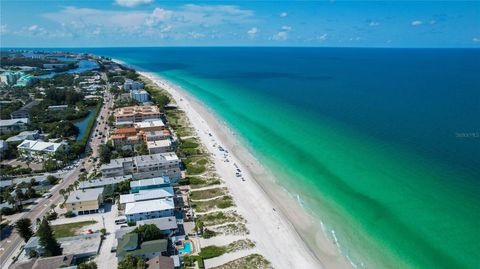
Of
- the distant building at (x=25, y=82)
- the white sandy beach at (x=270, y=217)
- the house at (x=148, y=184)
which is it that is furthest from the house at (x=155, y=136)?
the distant building at (x=25, y=82)

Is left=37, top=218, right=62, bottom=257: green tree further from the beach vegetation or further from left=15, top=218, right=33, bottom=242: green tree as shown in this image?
the beach vegetation

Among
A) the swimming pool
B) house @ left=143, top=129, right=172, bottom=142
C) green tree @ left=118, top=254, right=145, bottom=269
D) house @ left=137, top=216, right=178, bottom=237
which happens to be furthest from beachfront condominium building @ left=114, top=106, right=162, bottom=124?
green tree @ left=118, top=254, right=145, bottom=269

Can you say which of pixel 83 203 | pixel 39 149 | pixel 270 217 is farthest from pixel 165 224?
pixel 39 149

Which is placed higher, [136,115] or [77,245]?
[136,115]

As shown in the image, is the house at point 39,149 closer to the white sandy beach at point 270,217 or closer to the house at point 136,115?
the house at point 136,115

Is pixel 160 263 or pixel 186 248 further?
pixel 186 248

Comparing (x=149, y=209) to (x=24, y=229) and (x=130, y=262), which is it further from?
(x=24, y=229)

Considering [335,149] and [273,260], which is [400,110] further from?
[273,260]
